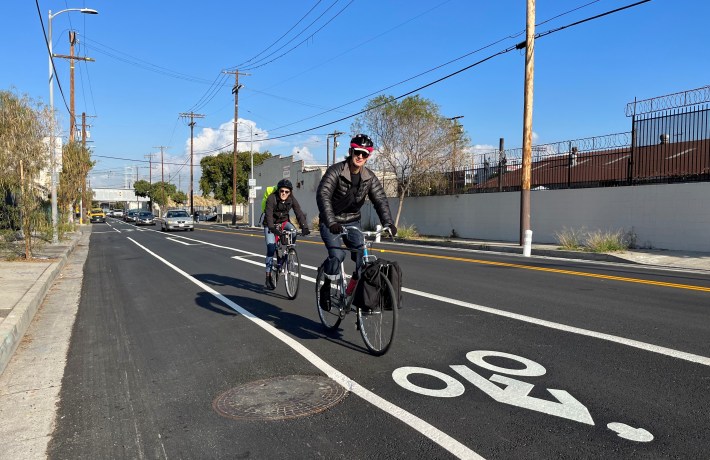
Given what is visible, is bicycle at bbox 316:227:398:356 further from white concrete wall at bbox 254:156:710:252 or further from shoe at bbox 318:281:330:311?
white concrete wall at bbox 254:156:710:252

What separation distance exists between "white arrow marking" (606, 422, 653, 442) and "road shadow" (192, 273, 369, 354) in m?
2.42

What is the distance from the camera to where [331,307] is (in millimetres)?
5852

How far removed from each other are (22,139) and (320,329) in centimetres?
1098

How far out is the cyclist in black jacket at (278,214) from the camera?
861cm

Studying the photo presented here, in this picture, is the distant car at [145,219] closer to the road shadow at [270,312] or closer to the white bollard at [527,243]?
the white bollard at [527,243]

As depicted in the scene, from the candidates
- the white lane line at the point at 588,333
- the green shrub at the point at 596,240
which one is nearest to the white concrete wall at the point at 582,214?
the green shrub at the point at 596,240

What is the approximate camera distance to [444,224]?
27.4 metres

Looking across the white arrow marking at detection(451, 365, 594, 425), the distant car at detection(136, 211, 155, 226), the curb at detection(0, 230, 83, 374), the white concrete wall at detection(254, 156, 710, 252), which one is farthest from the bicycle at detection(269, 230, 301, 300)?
the distant car at detection(136, 211, 155, 226)

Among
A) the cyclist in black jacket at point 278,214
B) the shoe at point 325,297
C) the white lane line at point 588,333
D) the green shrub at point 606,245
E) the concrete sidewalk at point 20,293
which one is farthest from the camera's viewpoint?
the green shrub at point 606,245

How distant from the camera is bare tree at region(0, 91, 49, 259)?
1287cm

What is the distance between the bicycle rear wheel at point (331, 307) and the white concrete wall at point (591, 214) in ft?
45.9

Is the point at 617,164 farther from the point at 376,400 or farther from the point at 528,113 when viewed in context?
the point at 376,400

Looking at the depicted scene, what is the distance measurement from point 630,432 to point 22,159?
14395 mm

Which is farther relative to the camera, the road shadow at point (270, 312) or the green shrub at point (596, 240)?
the green shrub at point (596, 240)
